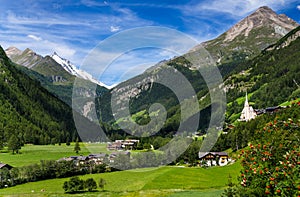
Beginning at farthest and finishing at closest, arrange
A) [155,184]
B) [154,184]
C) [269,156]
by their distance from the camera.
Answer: [154,184] < [155,184] < [269,156]

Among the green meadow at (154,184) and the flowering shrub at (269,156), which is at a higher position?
the flowering shrub at (269,156)

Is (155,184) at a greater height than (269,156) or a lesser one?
lesser

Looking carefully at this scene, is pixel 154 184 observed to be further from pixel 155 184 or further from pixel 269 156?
pixel 269 156

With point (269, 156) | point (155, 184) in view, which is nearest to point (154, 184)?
point (155, 184)

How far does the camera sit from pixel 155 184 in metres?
68.6

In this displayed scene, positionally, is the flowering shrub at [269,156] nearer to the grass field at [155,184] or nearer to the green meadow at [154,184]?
the green meadow at [154,184]

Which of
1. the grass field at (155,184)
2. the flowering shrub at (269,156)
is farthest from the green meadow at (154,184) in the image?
the flowering shrub at (269,156)

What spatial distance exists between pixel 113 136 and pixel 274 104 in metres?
94.6

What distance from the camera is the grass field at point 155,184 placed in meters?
60.6

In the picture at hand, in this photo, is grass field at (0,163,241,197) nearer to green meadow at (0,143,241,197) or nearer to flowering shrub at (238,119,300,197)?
green meadow at (0,143,241,197)

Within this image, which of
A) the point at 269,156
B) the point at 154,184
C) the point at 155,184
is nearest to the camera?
the point at 269,156

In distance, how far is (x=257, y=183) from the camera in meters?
15.4

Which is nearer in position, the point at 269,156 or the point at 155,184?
the point at 269,156

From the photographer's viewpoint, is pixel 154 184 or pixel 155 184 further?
pixel 154 184
